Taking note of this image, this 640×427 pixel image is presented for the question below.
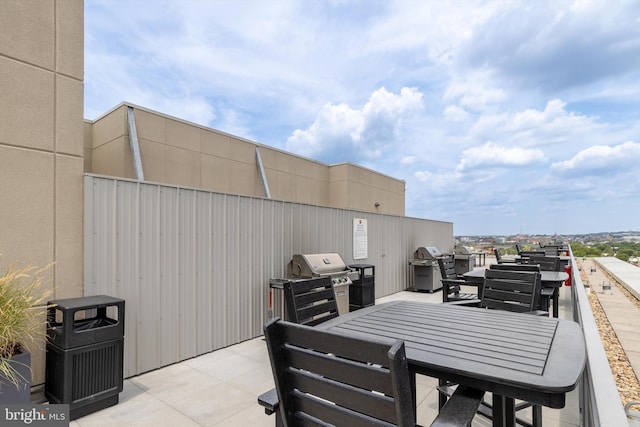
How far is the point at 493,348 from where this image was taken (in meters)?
1.56

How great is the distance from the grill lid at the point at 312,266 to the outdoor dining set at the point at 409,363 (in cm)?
240

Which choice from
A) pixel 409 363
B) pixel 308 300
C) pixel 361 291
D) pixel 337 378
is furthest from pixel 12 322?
pixel 361 291

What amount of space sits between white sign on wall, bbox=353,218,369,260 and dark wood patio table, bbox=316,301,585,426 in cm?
437

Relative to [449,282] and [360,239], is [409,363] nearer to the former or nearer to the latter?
[449,282]

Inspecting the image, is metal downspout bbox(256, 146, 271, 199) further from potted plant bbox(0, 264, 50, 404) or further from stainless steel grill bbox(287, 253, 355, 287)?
potted plant bbox(0, 264, 50, 404)

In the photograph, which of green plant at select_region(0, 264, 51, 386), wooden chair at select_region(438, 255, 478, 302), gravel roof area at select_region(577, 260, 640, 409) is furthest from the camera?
wooden chair at select_region(438, 255, 478, 302)

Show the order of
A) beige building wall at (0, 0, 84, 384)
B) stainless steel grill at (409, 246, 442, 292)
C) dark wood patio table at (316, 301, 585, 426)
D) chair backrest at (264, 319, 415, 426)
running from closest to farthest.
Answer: chair backrest at (264, 319, 415, 426)
dark wood patio table at (316, 301, 585, 426)
beige building wall at (0, 0, 84, 384)
stainless steel grill at (409, 246, 442, 292)

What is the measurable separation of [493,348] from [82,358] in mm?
2925

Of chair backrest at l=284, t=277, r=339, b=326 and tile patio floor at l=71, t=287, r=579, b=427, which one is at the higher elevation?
chair backrest at l=284, t=277, r=339, b=326

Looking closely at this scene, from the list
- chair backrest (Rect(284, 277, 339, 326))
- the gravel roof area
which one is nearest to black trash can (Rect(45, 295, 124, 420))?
chair backrest (Rect(284, 277, 339, 326))

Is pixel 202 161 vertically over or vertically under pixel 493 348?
over

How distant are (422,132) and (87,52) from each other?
461 inches

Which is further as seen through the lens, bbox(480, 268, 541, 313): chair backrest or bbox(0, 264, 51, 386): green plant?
bbox(480, 268, 541, 313): chair backrest

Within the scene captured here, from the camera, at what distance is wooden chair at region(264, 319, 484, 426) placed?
0.86 metres
